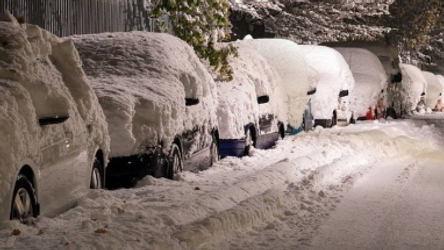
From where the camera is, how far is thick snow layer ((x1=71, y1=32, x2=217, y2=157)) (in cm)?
1069

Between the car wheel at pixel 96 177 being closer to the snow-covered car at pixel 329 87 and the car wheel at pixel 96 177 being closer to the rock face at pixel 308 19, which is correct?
the snow-covered car at pixel 329 87

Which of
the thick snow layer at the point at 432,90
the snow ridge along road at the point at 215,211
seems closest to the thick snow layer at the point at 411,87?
the thick snow layer at the point at 432,90

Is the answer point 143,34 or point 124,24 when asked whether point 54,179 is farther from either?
point 124,24

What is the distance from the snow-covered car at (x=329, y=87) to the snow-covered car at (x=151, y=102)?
9.05m

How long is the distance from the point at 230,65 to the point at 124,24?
6.26m

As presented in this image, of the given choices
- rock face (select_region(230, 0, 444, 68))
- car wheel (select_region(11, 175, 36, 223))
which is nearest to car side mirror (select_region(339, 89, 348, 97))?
rock face (select_region(230, 0, 444, 68))

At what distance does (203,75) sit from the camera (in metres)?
13.6

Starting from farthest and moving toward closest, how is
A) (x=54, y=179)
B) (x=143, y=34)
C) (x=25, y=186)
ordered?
(x=143, y=34) < (x=54, y=179) < (x=25, y=186)

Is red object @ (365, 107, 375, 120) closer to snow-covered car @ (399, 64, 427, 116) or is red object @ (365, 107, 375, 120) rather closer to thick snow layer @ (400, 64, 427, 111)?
snow-covered car @ (399, 64, 427, 116)

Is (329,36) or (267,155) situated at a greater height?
(329,36)

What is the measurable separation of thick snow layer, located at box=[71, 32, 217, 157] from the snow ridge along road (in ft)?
2.05

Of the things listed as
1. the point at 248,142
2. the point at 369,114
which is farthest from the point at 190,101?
the point at 369,114

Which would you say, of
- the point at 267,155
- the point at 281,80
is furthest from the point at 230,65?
the point at 281,80

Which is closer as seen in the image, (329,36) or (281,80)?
(281,80)
